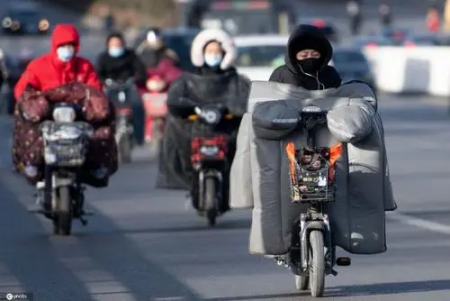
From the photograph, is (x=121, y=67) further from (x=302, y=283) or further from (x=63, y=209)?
(x=302, y=283)

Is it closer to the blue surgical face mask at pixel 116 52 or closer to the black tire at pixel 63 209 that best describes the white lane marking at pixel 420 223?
the black tire at pixel 63 209

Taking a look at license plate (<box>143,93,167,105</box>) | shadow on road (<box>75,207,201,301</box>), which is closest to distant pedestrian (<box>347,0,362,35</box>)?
license plate (<box>143,93,167,105</box>)

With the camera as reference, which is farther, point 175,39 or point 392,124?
point 175,39

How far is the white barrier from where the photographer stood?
4456cm

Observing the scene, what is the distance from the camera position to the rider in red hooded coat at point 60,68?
47.7 feet

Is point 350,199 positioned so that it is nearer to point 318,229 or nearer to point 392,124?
point 318,229

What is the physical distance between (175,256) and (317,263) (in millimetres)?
3037

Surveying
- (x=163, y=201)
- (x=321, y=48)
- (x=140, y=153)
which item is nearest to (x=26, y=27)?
(x=140, y=153)

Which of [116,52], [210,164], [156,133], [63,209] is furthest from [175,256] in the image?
[156,133]

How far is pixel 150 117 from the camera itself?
23656mm

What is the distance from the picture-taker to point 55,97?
14195mm

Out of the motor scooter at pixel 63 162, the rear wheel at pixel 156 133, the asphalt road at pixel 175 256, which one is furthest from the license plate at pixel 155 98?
the motor scooter at pixel 63 162

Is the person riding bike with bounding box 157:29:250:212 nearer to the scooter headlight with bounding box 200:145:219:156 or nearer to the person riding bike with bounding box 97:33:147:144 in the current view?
the scooter headlight with bounding box 200:145:219:156

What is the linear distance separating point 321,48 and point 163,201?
7223 millimetres
